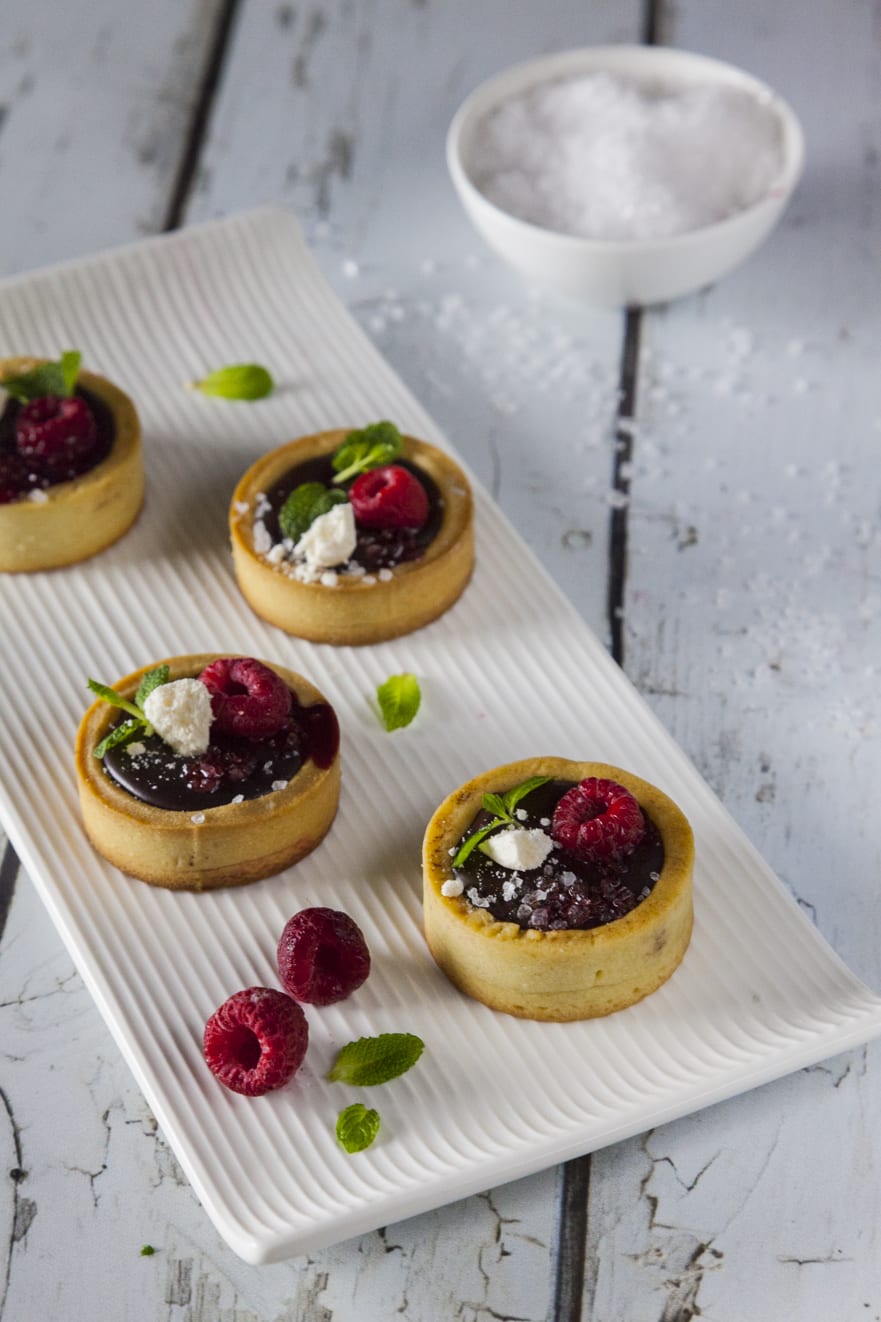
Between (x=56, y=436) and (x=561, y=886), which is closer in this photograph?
(x=561, y=886)

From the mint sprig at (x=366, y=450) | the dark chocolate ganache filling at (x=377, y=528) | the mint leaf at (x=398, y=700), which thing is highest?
the mint sprig at (x=366, y=450)

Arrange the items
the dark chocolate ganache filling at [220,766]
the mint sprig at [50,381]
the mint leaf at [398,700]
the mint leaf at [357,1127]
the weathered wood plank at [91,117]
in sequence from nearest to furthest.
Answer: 1. the mint leaf at [357,1127]
2. the dark chocolate ganache filling at [220,766]
3. the mint leaf at [398,700]
4. the mint sprig at [50,381]
5. the weathered wood plank at [91,117]

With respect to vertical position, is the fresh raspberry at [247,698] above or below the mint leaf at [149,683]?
above

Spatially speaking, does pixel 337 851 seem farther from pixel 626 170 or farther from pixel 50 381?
pixel 626 170

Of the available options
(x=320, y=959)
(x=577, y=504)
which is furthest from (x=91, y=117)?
(x=320, y=959)

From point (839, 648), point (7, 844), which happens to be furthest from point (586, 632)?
point (7, 844)

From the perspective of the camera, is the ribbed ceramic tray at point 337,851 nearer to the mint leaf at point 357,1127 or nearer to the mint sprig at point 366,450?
the mint leaf at point 357,1127

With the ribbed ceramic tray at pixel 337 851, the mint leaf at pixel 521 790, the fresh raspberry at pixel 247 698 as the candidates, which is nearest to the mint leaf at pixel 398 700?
the ribbed ceramic tray at pixel 337 851
